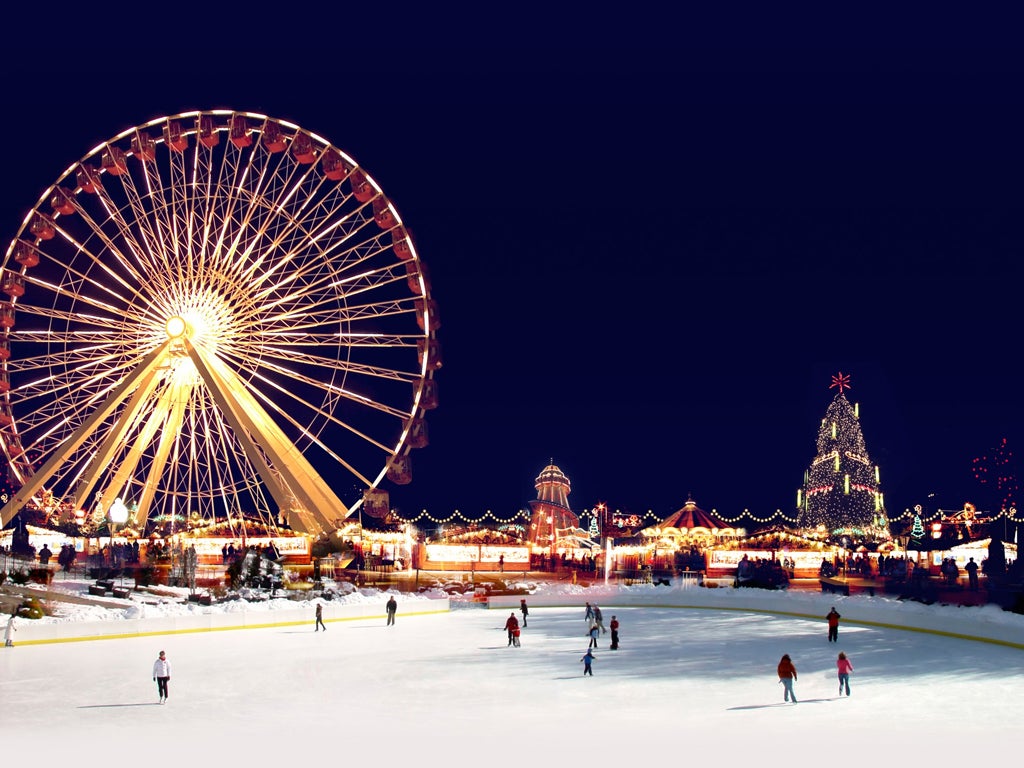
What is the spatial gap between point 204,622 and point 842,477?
208 ft

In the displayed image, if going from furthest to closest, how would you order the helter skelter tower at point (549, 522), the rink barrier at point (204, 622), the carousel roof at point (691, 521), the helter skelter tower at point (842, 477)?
the helter skelter tower at point (549, 522), the helter skelter tower at point (842, 477), the carousel roof at point (691, 521), the rink barrier at point (204, 622)

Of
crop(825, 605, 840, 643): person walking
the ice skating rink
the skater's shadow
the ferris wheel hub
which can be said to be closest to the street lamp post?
the ferris wheel hub

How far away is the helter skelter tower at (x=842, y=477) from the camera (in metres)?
81.9

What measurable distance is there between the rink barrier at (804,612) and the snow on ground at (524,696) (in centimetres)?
8

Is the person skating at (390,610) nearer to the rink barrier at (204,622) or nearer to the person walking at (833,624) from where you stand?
the rink barrier at (204,622)

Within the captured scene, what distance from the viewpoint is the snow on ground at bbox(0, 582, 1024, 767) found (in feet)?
43.2

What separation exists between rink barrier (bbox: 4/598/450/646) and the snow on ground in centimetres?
42

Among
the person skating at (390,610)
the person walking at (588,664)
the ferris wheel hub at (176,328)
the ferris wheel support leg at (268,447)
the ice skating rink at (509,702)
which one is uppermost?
the ferris wheel hub at (176,328)

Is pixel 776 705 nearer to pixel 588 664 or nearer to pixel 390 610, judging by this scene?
pixel 588 664

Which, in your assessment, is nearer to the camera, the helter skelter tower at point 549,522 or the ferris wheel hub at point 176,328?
the ferris wheel hub at point 176,328

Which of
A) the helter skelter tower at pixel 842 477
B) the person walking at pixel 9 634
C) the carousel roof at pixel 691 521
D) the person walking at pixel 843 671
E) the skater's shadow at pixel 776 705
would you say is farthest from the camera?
the helter skelter tower at pixel 842 477

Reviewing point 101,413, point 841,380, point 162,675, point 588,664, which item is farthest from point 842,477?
point 162,675

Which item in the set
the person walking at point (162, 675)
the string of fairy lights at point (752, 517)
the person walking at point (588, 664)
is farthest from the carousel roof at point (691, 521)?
the person walking at point (162, 675)

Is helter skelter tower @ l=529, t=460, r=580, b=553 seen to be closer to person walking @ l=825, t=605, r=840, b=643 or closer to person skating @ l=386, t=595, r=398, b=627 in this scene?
person skating @ l=386, t=595, r=398, b=627
